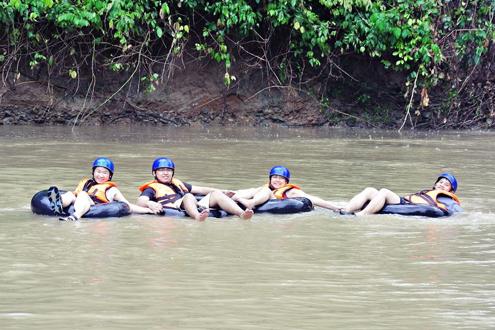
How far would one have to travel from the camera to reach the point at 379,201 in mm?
10906

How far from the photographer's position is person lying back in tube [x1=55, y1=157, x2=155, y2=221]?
10211 millimetres

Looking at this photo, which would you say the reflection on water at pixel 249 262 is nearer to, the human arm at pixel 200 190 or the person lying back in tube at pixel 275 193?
the person lying back in tube at pixel 275 193

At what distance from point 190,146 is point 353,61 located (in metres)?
6.45

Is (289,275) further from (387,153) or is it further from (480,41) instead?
(480,41)

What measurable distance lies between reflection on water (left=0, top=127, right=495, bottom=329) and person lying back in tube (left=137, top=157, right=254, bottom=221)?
227 millimetres

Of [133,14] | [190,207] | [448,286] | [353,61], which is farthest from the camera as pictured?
[353,61]

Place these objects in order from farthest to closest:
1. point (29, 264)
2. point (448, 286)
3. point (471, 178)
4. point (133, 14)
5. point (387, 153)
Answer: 1. point (133, 14)
2. point (387, 153)
3. point (471, 178)
4. point (29, 264)
5. point (448, 286)

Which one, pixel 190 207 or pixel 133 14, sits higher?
pixel 133 14

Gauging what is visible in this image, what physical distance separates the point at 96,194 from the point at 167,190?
787 mm

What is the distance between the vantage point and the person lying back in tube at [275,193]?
10.9m

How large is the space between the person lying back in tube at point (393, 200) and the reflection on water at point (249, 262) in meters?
0.23

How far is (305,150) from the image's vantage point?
55.8 ft

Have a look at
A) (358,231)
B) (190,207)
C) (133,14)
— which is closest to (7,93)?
(133,14)

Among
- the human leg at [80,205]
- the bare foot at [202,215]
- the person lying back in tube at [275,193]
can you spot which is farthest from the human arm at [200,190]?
the human leg at [80,205]
